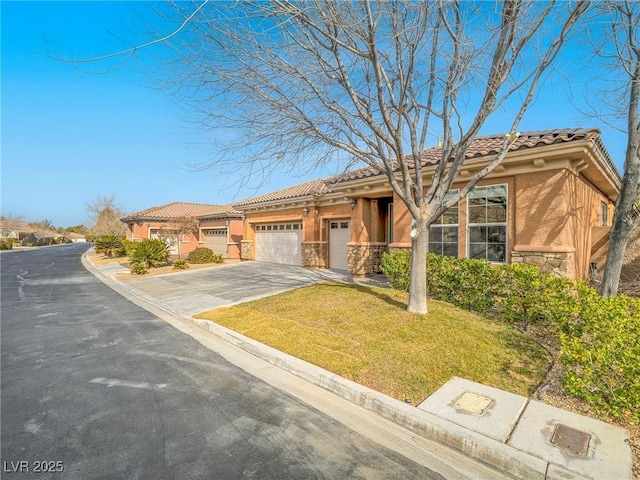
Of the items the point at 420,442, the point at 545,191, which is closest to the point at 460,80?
the point at 545,191

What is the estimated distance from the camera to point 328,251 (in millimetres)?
16625

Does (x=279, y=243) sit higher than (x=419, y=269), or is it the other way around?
(x=279, y=243)

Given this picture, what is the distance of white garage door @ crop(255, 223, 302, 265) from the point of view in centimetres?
1859

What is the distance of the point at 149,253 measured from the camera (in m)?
18.4

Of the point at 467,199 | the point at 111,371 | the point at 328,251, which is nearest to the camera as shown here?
the point at 111,371

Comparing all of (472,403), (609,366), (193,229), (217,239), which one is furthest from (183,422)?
(193,229)

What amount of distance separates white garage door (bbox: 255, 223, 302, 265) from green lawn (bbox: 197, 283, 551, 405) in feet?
33.9

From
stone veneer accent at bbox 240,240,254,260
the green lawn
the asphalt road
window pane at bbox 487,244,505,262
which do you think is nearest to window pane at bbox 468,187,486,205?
window pane at bbox 487,244,505,262

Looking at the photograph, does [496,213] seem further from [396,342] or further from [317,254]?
[317,254]

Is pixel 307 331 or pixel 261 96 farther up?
pixel 261 96

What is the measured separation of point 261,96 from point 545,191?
7.31 m

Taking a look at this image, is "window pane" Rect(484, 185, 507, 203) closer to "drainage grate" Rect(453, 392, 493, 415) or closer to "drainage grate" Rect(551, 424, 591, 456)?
"drainage grate" Rect(453, 392, 493, 415)

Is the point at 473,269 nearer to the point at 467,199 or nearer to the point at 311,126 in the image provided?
the point at 467,199

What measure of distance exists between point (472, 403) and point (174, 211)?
1376 inches
